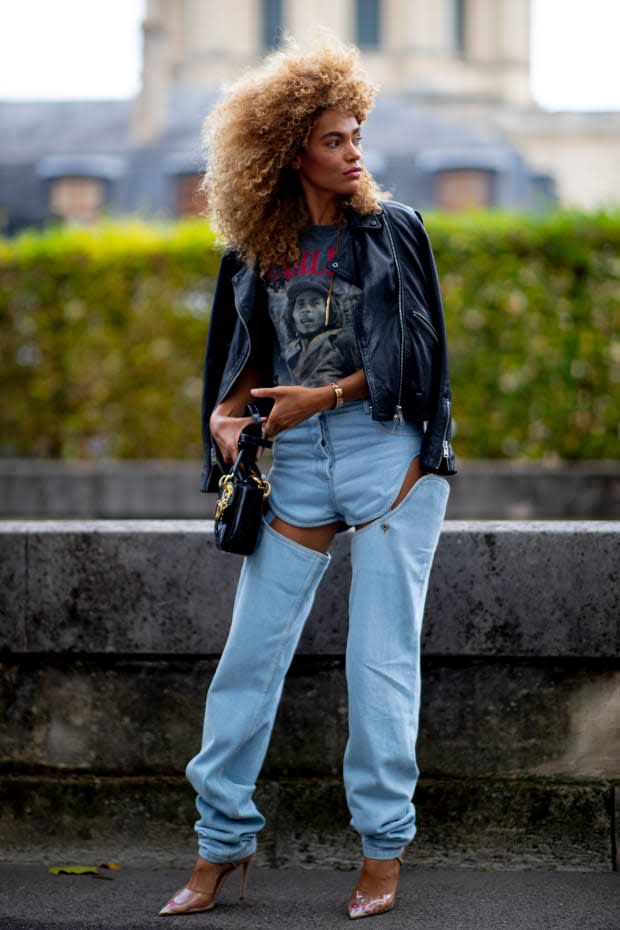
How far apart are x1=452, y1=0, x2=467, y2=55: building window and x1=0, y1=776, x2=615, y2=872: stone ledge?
6358 cm

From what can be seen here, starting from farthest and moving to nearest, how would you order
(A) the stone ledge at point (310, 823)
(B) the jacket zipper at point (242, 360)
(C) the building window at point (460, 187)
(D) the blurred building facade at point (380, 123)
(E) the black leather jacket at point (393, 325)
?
(D) the blurred building facade at point (380, 123) < (C) the building window at point (460, 187) < (A) the stone ledge at point (310, 823) < (B) the jacket zipper at point (242, 360) < (E) the black leather jacket at point (393, 325)

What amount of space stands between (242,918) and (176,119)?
44.0 m

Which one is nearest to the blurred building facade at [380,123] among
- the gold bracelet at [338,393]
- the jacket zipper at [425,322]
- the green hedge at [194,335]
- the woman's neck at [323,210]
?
the green hedge at [194,335]

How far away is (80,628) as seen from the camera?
3.84m

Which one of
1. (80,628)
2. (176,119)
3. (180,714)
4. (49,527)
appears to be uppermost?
(176,119)

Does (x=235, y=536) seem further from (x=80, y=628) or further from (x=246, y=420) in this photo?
(x=80, y=628)

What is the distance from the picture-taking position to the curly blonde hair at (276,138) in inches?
130

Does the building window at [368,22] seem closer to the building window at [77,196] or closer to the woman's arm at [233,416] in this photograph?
the building window at [77,196]

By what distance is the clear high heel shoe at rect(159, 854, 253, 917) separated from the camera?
335 cm

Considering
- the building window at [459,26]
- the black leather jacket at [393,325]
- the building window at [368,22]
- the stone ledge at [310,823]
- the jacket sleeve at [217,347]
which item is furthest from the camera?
the building window at [459,26]

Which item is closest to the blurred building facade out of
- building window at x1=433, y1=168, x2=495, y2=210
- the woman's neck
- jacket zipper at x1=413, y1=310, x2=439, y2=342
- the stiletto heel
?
building window at x1=433, y1=168, x2=495, y2=210

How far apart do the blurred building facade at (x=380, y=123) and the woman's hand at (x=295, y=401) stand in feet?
76.4

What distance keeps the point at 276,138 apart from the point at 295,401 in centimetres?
72

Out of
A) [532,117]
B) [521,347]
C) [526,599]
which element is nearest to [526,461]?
[521,347]
